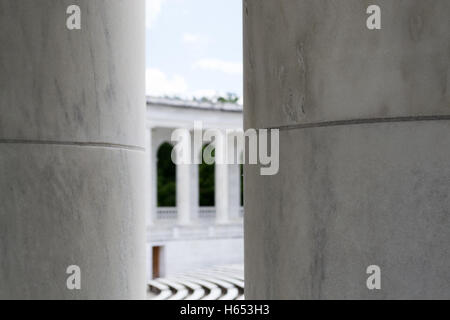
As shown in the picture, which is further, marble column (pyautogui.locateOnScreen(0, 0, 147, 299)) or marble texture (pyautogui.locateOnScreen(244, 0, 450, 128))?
marble column (pyautogui.locateOnScreen(0, 0, 147, 299))

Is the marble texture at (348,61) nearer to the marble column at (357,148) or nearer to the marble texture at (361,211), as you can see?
the marble column at (357,148)

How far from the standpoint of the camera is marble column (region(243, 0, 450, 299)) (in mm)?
18500

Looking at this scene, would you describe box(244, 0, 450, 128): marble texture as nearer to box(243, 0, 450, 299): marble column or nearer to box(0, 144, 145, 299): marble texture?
box(243, 0, 450, 299): marble column

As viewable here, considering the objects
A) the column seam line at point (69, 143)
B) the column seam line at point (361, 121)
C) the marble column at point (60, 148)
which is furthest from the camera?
the marble column at point (60, 148)

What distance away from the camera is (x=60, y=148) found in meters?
29.1

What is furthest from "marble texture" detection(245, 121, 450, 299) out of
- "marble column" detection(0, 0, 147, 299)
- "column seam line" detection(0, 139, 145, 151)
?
"marble column" detection(0, 0, 147, 299)

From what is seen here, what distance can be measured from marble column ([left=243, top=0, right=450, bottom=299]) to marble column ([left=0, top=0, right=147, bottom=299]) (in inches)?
462

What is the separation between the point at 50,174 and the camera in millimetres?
29109

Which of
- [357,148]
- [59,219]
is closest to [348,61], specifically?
[357,148]

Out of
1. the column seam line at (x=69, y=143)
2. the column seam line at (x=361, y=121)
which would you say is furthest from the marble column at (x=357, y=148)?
the column seam line at (x=69, y=143)

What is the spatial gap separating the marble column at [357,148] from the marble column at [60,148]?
38.5ft

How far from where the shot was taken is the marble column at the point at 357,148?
1850 centimetres

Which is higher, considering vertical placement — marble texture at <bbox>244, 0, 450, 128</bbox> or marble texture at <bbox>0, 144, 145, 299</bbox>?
marble texture at <bbox>244, 0, 450, 128</bbox>

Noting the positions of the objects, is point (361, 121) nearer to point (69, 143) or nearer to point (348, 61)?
point (348, 61)
